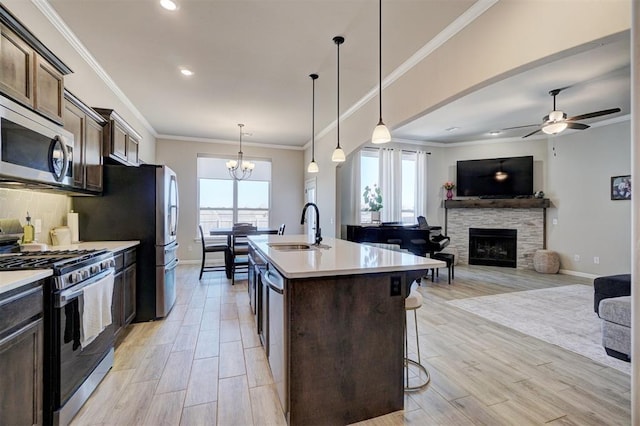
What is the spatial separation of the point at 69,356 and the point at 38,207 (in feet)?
5.45

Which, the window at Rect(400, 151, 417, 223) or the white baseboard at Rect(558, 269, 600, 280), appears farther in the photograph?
the window at Rect(400, 151, 417, 223)

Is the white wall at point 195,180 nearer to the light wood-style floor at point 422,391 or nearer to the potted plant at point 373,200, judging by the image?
the potted plant at point 373,200

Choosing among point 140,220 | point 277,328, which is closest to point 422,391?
point 277,328

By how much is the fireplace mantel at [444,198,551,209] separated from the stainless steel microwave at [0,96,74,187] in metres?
7.11

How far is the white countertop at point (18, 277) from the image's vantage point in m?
1.29

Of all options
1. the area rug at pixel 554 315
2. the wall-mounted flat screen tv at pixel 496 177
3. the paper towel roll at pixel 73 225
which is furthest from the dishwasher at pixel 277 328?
the wall-mounted flat screen tv at pixel 496 177

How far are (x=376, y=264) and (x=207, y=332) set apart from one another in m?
2.17

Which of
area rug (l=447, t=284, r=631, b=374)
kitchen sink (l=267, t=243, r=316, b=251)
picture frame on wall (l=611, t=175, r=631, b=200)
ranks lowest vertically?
area rug (l=447, t=284, r=631, b=374)

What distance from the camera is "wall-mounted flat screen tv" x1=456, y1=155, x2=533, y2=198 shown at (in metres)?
6.54

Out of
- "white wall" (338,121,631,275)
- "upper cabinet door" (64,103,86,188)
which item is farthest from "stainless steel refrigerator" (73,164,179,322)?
"white wall" (338,121,631,275)

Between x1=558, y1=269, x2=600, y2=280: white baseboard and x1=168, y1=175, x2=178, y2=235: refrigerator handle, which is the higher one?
x1=168, y1=175, x2=178, y2=235: refrigerator handle

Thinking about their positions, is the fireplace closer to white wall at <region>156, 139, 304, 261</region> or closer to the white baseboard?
the white baseboard

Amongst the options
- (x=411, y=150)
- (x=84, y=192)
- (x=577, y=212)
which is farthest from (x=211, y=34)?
(x=577, y=212)

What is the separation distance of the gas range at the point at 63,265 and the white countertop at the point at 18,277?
0.06m
